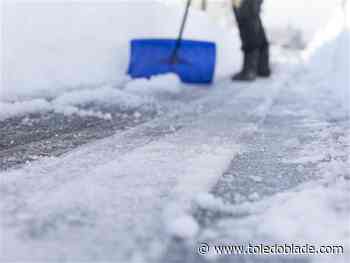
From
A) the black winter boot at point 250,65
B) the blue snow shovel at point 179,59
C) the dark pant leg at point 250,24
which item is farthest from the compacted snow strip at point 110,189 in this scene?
the dark pant leg at point 250,24

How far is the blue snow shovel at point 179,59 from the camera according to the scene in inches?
127

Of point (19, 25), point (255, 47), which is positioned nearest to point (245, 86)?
point (255, 47)

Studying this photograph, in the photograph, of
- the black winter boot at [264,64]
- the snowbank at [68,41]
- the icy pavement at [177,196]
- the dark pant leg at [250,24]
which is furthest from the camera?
the black winter boot at [264,64]

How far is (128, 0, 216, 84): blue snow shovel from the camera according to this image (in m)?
3.22

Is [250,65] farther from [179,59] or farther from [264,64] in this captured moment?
[179,59]

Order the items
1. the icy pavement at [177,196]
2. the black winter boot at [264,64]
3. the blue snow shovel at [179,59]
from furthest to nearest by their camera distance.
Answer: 1. the black winter boot at [264,64]
2. the blue snow shovel at [179,59]
3. the icy pavement at [177,196]

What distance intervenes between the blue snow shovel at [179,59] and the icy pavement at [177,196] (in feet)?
5.95

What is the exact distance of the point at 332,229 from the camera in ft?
2.17

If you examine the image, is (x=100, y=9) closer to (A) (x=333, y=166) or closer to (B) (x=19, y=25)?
(B) (x=19, y=25)

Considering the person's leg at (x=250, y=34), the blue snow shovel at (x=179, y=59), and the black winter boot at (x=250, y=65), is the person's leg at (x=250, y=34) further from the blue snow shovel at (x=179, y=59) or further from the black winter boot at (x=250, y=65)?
the blue snow shovel at (x=179, y=59)

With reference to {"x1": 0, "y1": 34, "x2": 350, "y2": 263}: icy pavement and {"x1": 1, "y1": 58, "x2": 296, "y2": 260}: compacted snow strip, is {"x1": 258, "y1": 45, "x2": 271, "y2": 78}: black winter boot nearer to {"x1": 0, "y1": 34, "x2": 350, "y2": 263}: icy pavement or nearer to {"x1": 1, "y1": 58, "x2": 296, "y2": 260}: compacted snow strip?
{"x1": 0, "y1": 34, "x2": 350, "y2": 263}: icy pavement

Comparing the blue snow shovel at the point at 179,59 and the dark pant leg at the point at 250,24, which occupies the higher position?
the dark pant leg at the point at 250,24

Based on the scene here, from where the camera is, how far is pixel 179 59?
10.7 feet

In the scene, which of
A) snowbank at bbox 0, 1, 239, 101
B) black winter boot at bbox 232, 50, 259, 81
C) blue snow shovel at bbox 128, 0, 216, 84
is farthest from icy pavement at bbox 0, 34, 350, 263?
black winter boot at bbox 232, 50, 259, 81
